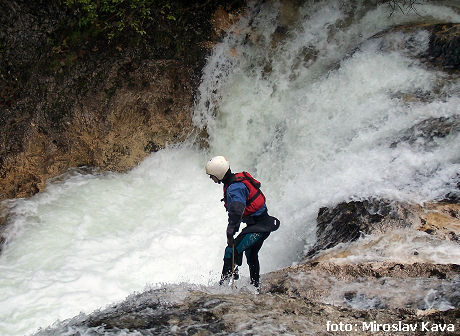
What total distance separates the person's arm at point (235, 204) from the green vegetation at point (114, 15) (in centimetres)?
450

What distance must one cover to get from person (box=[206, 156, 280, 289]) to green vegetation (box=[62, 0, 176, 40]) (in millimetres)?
4372

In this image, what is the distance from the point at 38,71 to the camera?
6.93 metres

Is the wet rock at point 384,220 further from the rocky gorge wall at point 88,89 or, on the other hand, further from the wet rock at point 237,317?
the rocky gorge wall at point 88,89

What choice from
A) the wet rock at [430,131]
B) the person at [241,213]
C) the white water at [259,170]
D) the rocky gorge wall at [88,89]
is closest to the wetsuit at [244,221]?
the person at [241,213]

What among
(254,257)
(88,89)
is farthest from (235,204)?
(88,89)

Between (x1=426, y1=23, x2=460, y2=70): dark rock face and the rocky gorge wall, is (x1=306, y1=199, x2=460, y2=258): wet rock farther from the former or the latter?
the rocky gorge wall

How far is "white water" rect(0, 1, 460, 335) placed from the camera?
197 inches

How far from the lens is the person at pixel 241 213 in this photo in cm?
359

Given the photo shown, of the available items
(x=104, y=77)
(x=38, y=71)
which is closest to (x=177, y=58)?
(x=104, y=77)

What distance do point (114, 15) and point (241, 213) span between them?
5.08m

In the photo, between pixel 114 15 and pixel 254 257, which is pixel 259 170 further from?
pixel 114 15

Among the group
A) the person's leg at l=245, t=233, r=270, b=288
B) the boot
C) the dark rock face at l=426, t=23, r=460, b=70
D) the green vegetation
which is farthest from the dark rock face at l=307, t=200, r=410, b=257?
the green vegetation

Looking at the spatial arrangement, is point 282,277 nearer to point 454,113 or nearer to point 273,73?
point 454,113

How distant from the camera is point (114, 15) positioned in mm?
7168
